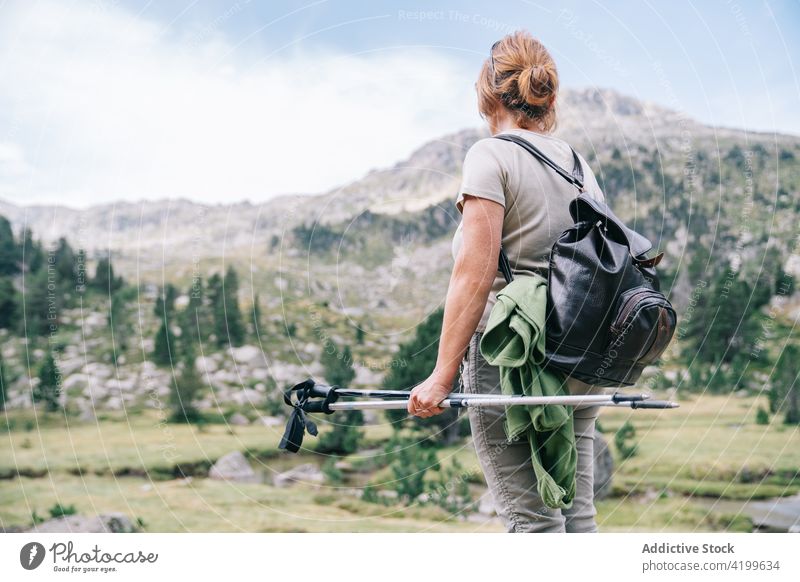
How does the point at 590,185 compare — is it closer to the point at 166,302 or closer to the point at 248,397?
the point at 248,397

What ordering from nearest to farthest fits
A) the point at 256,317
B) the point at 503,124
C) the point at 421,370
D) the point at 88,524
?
1. the point at 503,124
2. the point at 88,524
3. the point at 421,370
4. the point at 256,317

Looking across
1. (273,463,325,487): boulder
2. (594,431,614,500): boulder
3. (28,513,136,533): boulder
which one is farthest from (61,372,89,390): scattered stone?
(594,431,614,500): boulder

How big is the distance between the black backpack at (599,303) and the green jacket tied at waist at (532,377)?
4cm

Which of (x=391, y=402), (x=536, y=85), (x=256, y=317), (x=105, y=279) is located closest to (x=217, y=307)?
(x=256, y=317)

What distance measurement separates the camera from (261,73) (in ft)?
15.4

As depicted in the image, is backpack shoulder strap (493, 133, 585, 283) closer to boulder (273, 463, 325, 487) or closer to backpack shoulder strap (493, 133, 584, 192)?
backpack shoulder strap (493, 133, 584, 192)

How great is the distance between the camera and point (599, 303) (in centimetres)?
183

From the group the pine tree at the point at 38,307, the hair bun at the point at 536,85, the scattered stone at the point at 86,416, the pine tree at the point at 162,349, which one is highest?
the hair bun at the point at 536,85

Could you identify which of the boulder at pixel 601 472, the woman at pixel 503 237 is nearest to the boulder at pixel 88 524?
the boulder at pixel 601 472

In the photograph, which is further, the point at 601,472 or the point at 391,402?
the point at 601,472

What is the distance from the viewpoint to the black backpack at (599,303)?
182 cm

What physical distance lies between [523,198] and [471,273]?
23cm

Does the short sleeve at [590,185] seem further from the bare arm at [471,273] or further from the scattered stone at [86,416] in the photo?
the scattered stone at [86,416]
